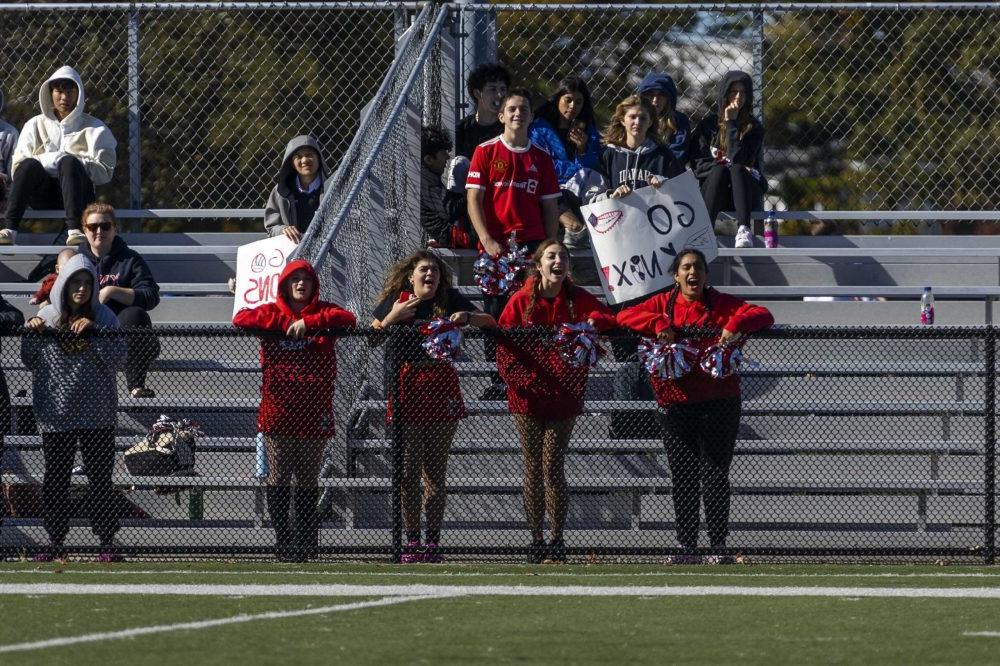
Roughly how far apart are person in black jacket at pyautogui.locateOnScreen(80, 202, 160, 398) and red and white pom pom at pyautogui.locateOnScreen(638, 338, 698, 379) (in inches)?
120

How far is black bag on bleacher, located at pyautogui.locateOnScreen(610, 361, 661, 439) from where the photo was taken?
29.0 feet

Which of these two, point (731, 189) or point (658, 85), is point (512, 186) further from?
point (731, 189)

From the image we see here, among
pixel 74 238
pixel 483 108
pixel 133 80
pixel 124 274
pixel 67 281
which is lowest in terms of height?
pixel 67 281

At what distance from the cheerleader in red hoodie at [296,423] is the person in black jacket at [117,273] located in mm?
1420

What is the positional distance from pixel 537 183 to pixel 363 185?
112 centimetres

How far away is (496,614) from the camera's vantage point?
6.23 meters

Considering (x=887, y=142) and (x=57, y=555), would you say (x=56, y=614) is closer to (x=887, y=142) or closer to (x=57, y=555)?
(x=57, y=555)

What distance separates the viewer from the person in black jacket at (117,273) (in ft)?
31.8

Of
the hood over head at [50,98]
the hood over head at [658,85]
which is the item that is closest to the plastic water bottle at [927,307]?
the hood over head at [658,85]

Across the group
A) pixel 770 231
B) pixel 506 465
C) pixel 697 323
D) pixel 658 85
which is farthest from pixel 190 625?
pixel 770 231

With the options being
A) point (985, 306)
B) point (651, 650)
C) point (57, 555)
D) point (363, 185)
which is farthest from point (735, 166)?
point (651, 650)

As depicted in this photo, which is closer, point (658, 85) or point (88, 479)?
point (88, 479)

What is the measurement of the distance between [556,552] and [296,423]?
1467 millimetres

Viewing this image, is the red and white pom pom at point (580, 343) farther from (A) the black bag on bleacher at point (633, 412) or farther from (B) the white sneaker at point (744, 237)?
(B) the white sneaker at point (744, 237)
